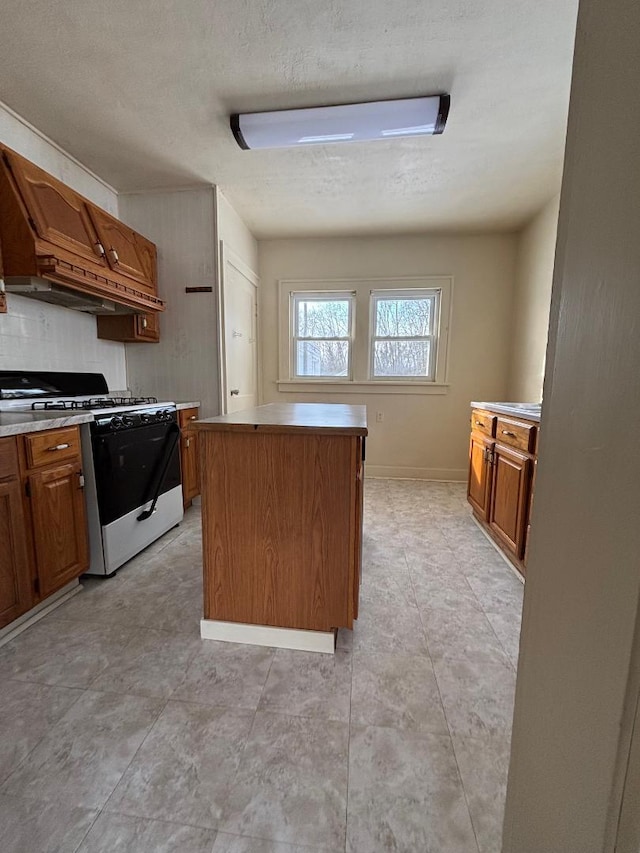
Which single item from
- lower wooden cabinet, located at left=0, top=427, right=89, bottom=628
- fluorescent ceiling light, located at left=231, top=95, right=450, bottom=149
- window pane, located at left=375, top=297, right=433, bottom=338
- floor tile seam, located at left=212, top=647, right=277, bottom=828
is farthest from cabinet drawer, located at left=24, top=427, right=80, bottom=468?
window pane, located at left=375, top=297, right=433, bottom=338

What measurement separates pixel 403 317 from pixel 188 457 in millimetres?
2697

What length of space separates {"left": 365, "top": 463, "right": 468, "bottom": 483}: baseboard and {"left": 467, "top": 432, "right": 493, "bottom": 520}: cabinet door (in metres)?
1.08

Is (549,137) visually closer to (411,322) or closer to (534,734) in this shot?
(411,322)

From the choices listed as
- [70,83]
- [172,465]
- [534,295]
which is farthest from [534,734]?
[534,295]

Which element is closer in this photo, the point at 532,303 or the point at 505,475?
the point at 505,475

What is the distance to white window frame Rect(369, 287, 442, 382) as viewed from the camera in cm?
390

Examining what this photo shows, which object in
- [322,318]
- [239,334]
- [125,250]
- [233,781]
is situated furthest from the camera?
[322,318]

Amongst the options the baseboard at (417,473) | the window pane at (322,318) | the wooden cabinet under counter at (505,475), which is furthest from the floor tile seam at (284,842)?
the window pane at (322,318)

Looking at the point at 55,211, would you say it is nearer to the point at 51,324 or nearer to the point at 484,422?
the point at 51,324

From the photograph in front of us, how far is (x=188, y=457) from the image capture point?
2.85 m

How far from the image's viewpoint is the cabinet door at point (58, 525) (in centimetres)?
158

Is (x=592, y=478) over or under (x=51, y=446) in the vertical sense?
over

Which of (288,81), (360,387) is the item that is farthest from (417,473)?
(288,81)

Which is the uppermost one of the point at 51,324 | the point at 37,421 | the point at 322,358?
the point at 51,324
